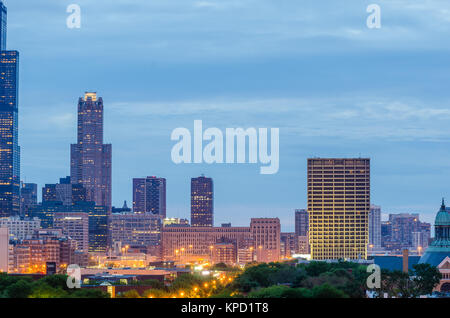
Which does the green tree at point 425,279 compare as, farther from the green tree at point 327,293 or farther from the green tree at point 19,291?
the green tree at point 327,293

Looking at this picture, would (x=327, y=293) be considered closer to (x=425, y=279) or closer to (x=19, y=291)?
(x=19, y=291)

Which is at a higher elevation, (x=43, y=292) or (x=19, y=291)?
(x=43, y=292)

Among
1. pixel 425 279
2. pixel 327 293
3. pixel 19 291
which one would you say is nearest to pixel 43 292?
pixel 19 291

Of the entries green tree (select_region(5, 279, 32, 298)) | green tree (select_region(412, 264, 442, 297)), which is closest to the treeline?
green tree (select_region(5, 279, 32, 298))

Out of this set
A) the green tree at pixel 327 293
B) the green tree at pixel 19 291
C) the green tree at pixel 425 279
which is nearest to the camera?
the green tree at pixel 327 293

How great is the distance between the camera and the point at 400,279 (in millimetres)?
171000

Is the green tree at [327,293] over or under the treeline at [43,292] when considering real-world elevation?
over

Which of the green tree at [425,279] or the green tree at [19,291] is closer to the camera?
the green tree at [19,291]

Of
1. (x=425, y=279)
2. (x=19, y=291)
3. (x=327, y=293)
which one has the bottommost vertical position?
(x=425, y=279)

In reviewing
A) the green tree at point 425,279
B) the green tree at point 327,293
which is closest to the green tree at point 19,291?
the green tree at point 327,293

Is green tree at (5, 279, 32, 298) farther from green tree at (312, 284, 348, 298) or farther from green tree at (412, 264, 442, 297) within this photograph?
green tree at (412, 264, 442, 297)
